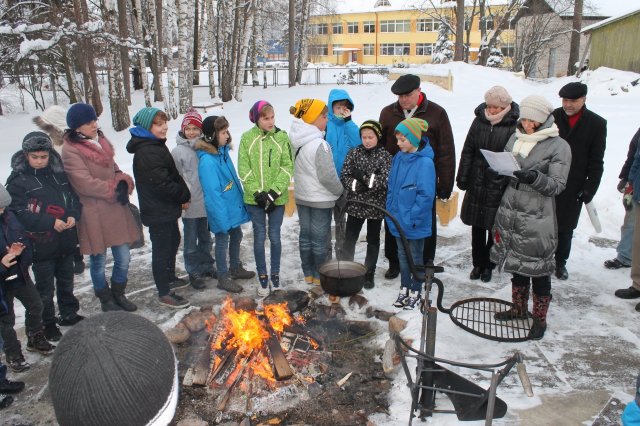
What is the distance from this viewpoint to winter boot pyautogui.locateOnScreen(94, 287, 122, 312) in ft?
15.5

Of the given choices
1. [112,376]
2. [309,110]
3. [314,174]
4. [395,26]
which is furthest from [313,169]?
[395,26]

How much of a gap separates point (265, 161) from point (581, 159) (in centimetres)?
336

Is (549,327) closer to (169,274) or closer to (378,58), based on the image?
(169,274)

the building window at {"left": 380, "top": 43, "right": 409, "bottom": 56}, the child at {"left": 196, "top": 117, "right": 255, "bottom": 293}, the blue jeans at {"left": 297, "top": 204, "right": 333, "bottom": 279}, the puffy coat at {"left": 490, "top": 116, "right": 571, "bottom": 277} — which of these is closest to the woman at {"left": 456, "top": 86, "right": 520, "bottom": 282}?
the puffy coat at {"left": 490, "top": 116, "right": 571, "bottom": 277}

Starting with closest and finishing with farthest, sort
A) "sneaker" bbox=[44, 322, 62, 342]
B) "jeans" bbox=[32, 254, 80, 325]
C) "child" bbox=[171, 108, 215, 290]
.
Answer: "jeans" bbox=[32, 254, 80, 325]
"sneaker" bbox=[44, 322, 62, 342]
"child" bbox=[171, 108, 215, 290]

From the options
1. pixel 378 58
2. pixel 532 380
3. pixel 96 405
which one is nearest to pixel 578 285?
pixel 532 380

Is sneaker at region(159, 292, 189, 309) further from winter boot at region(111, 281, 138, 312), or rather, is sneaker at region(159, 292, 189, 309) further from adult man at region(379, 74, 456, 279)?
adult man at region(379, 74, 456, 279)

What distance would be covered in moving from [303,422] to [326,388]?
1.29 ft

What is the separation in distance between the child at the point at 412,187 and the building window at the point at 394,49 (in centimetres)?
5669

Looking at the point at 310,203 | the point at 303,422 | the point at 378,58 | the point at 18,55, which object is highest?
the point at 378,58

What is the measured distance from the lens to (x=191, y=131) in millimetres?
4953

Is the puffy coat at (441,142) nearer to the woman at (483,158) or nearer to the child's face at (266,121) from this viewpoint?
the woman at (483,158)

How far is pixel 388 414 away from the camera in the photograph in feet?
10.7

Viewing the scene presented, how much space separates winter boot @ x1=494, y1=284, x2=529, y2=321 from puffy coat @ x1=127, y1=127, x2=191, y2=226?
133 inches
